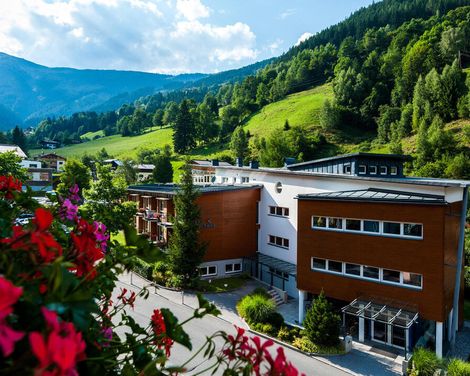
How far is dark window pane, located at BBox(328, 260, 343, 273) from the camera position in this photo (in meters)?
24.4

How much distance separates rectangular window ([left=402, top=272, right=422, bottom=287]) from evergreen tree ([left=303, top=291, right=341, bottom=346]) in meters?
4.34

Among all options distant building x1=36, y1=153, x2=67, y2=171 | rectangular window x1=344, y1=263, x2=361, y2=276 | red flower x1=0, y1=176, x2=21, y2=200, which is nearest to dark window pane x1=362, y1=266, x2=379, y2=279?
rectangular window x1=344, y1=263, x2=361, y2=276

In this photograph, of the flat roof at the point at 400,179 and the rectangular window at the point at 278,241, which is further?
the rectangular window at the point at 278,241

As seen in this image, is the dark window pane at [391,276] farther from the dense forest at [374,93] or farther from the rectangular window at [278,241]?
the dense forest at [374,93]

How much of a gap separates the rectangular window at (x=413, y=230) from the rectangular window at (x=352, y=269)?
3.49 metres

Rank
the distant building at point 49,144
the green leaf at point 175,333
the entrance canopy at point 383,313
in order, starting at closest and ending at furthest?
1. the green leaf at point 175,333
2. the entrance canopy at point 383,313
3. the distant building at point 49,144

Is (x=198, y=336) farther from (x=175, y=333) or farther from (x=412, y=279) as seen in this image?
(x=175, y=333)

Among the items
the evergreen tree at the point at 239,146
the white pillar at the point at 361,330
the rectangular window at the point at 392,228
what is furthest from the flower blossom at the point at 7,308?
the evergreen tree at the point at 239,146

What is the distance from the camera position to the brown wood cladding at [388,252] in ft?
69.4

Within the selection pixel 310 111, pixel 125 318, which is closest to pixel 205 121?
pixel 310 111

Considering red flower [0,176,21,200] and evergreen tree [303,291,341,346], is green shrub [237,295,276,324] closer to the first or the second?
evergreen tree [303,291,341,346]

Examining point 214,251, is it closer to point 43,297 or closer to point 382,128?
point 43,297

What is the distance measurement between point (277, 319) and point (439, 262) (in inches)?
389

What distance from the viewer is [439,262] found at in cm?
2102
